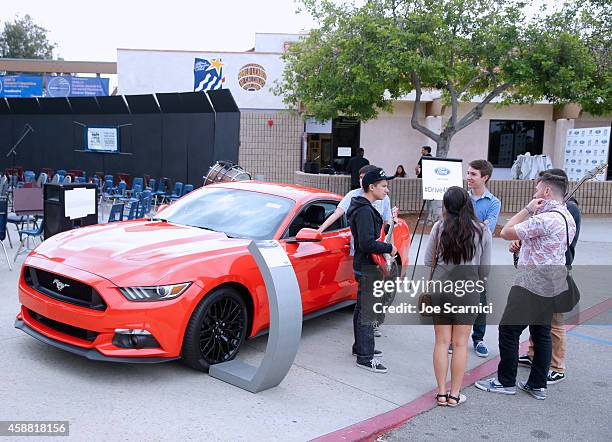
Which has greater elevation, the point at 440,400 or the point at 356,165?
the point at 356,165

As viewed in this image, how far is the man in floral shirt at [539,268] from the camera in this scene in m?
4.72

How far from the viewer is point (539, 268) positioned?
189 inches

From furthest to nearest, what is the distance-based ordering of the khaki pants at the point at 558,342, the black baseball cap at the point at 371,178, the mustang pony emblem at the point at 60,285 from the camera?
the khaki pants at the point at 558,342 → the black baseball cap at the point at 371,178 → the mustang pony emblem at the point at 60,285

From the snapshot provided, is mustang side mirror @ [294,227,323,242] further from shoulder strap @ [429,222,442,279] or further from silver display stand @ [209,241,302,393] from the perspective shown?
shoulder strap @ [429,222,442,279]

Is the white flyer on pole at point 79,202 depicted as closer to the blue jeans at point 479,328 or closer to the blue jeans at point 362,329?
the blue jeans at point 362,329

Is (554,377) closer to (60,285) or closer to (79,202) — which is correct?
(60,285)

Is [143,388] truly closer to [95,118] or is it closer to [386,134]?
[95,118]

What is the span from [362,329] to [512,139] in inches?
764

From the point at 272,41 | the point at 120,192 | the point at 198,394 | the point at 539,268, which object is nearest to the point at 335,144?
the point at 272,41

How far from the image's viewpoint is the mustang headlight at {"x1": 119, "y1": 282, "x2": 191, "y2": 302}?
4.45 meters

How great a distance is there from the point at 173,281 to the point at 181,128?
542 inches

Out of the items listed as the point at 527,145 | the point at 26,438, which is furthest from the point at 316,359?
the point at 527,145

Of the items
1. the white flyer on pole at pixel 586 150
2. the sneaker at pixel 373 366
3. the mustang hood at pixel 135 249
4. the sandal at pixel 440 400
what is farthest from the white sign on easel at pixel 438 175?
the white flyer on pole at pixel 586 150

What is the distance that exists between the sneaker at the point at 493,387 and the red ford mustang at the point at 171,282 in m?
1.74
